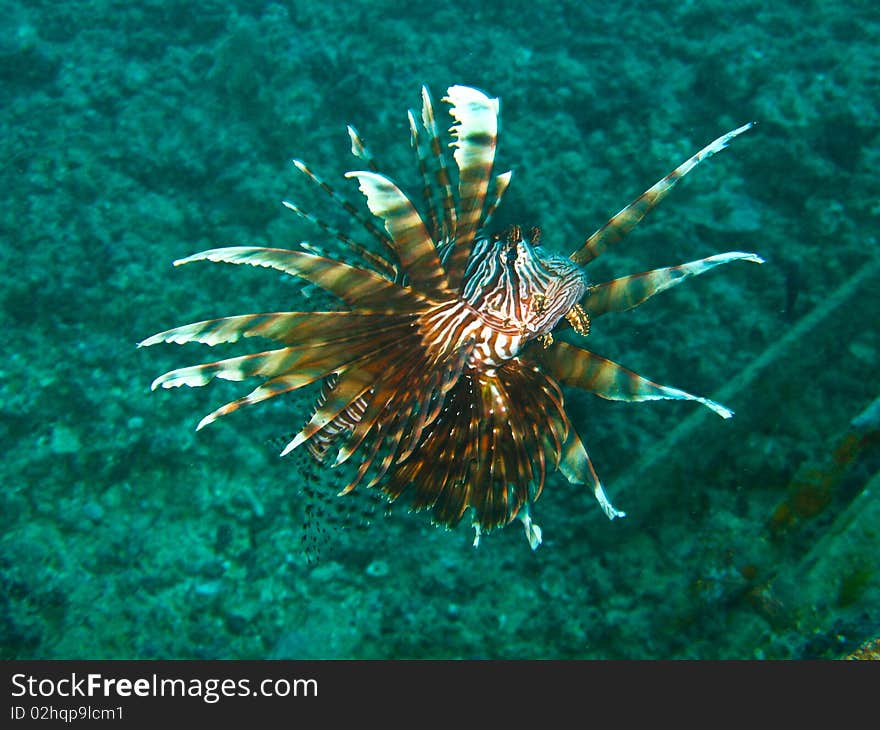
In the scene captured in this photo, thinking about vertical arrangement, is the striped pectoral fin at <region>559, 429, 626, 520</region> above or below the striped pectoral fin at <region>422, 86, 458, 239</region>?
below

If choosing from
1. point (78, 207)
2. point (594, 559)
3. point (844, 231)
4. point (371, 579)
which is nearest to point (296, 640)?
point (371, 579)

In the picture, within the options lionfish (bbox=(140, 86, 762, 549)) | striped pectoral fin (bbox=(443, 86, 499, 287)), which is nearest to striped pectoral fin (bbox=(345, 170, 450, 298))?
lionfish (bbox=(140, 86, 762, 549))

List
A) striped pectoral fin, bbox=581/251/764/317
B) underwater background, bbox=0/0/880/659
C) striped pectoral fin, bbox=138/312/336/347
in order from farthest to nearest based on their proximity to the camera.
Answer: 1. underwater background, bbox=0/0/880/659
2. striped pectoral fin, bbox=581/251/764/317
3. striped pectoral fin, bbox=138/312/336/347

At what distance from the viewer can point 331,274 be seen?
245cm

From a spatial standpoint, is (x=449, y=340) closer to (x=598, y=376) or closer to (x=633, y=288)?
(x=598, y=376)

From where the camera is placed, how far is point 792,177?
5.38m

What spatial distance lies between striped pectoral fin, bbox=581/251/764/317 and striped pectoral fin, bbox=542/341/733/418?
0.32 m

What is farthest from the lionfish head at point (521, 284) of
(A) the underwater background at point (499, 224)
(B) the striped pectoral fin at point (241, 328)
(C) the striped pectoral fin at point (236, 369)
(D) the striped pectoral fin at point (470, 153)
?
(A) the underwater background at point (499, 224)

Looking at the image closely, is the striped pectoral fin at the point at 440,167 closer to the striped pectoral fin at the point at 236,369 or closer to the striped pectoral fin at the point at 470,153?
the striped pectoral fin at the point at 470,153

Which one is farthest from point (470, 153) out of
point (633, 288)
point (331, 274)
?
point (633, 288)

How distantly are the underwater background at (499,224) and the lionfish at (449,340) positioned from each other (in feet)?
2.55

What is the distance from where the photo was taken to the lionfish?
2.42 meters

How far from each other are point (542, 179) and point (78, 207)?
463cm

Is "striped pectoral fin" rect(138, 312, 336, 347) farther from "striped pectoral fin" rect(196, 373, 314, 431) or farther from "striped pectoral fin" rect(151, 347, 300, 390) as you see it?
"striped pectoral fin" rect(196, 373, 314, 431)
